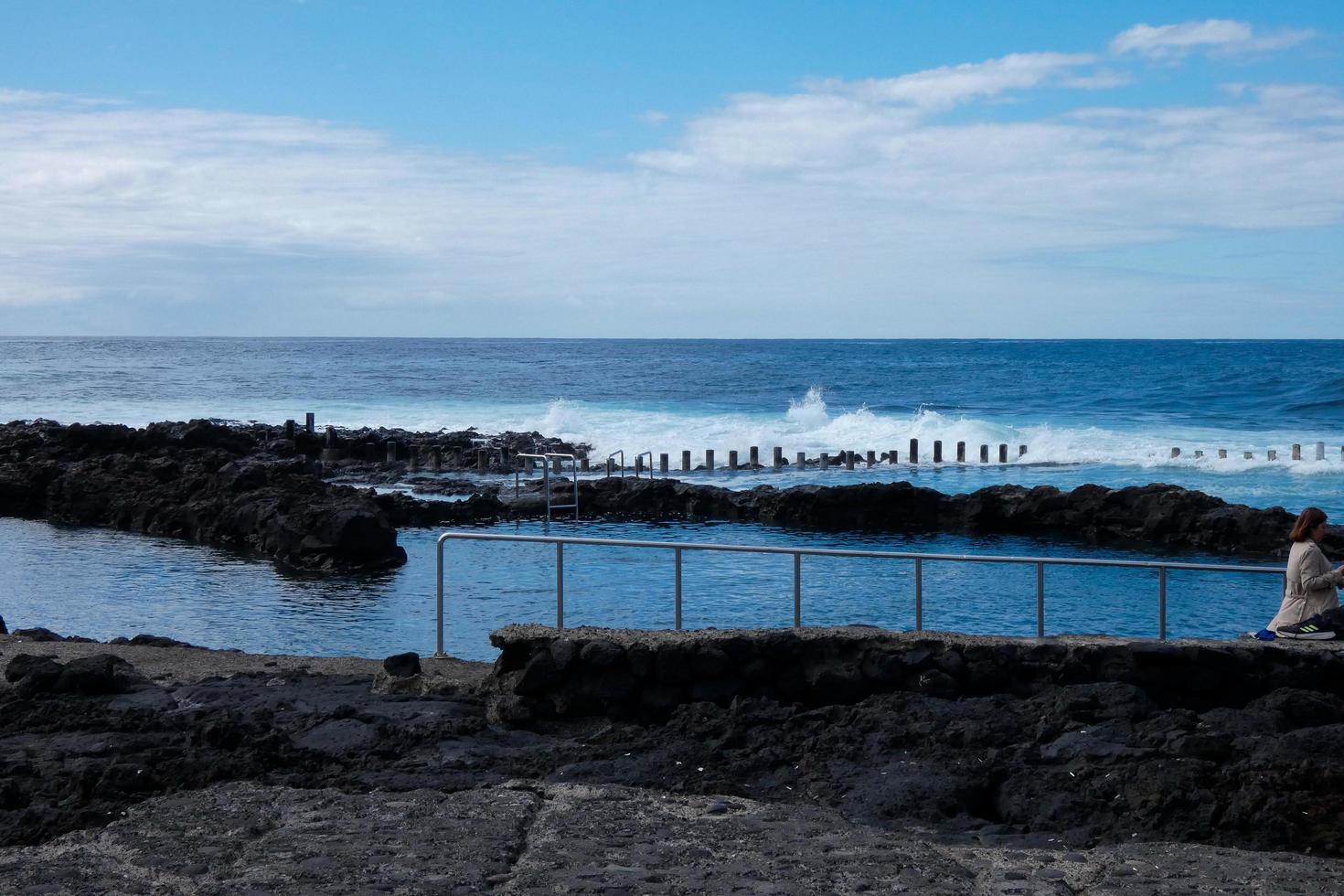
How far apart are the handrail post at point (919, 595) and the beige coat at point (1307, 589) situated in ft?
8.51

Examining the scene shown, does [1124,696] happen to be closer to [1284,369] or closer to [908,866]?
[908,866]

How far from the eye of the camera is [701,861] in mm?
6570

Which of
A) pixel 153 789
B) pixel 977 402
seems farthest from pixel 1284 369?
pixel 153 789

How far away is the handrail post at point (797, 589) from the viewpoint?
10914 millimetres

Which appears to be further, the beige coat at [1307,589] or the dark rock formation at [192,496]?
the dark rock formation at [192,496]

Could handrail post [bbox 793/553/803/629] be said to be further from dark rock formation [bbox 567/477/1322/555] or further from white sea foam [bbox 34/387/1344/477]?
white sea foam [bbox 34/387/1344/477]

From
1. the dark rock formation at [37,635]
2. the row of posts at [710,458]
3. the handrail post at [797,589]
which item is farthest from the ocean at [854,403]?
the dark rock formation at [37,635]

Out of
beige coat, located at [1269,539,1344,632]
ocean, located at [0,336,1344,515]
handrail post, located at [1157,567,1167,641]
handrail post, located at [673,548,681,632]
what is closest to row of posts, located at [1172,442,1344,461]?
ocean, located at [0,336,1344,515]

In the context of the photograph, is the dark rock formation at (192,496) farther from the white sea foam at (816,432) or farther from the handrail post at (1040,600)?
the white sea foam at (816,432)

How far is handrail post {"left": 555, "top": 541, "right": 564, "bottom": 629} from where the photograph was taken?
11.5 meters

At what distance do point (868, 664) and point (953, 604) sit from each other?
157cm

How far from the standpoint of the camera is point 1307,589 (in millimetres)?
9664

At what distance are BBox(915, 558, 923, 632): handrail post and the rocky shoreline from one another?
12.3 metres

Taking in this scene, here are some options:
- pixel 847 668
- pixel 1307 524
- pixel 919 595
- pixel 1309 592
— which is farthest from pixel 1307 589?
pixel 847 668
